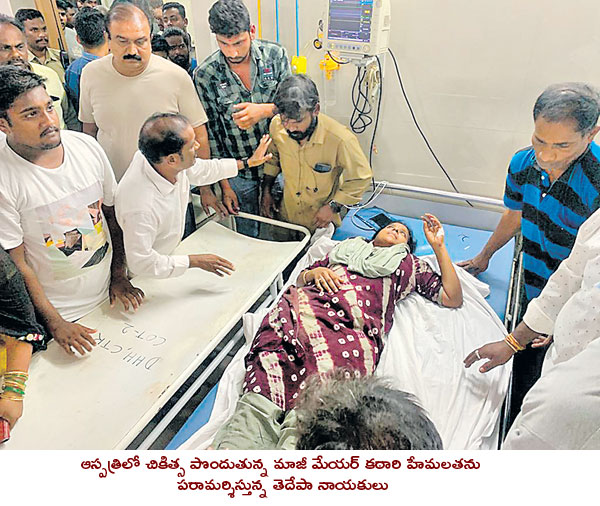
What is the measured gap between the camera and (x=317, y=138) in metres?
2.01

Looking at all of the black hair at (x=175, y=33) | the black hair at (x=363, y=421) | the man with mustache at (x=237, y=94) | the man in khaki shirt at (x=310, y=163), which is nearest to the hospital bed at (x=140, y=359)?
the man in khaki shirt at (x=310, y=163)

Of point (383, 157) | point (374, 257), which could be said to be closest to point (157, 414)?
point (374, 257)

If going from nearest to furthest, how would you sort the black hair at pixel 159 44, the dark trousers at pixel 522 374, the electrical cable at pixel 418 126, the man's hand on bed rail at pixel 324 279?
1. the dark trousers at pixel 522 374
2. the man's hand on bed rail at pixel 324 279
3. the black hair at pixel 159 44
4. the electrical cable at pixel 418 126

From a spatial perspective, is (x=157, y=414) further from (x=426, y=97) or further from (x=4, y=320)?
(x=426, y=97)

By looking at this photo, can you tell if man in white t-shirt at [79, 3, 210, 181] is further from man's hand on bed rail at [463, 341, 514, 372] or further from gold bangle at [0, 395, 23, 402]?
man's hand on bed rail at [463, 341, 514, 372]

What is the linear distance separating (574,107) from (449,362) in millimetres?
875

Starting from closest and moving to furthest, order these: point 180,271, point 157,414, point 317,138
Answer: point 157,414
point 180,271
point 317,138

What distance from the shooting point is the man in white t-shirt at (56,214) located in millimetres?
1271

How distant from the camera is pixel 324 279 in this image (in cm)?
170

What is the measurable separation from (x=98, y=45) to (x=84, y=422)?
141 centimetres

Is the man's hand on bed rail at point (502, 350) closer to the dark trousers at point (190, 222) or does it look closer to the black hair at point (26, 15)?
the dark trousers at point (190, 222)

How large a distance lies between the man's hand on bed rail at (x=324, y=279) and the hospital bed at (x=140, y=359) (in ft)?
0.51

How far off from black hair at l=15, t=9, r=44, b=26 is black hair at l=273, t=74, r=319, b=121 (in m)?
1.07

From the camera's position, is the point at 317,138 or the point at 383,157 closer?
the point at 317,138
